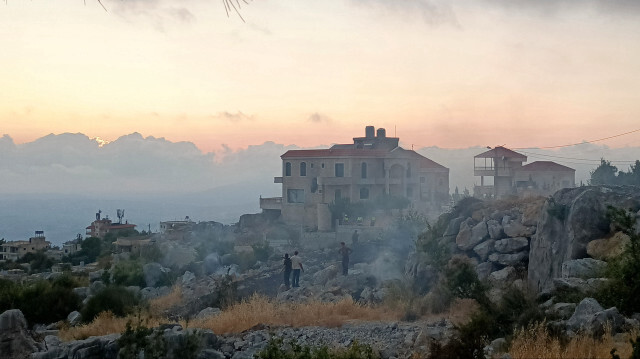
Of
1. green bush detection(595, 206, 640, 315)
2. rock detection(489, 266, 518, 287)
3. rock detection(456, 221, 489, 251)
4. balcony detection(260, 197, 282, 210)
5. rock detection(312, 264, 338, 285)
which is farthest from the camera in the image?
balcony detection(260, 197, 282, 210)

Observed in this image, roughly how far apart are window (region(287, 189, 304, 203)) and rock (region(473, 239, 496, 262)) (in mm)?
38366

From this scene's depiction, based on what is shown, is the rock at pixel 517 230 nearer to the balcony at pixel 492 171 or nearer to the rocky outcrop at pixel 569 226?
the rocky outcrop at pixel 569 226

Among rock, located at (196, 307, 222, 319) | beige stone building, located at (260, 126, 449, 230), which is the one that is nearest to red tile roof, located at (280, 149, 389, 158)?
beige stone building, located at (260, 126, 449, 230)

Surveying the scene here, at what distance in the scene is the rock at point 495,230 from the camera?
17891 millimetres

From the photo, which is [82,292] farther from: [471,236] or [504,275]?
[504,275]

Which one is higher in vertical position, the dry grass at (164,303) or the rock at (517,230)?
the rock at (517,230)

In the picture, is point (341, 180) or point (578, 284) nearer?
point (578, 284)

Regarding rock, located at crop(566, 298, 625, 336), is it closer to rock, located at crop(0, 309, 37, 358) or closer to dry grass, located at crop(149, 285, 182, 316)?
rock, located at crop(0, 309, 37, 358)

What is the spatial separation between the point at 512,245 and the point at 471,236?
1822mm

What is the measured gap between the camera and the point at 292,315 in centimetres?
1414

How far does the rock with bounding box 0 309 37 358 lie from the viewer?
12.1 m

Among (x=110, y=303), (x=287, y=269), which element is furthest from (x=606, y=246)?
(x=110, y=303)

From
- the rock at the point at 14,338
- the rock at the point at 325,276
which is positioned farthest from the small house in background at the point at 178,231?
the rock at the point at 14,338

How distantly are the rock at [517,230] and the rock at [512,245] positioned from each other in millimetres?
232
